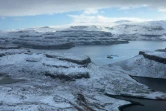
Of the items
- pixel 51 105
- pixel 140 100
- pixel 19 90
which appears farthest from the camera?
pixel 140 100

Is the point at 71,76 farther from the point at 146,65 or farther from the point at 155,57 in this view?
the point at 155,57

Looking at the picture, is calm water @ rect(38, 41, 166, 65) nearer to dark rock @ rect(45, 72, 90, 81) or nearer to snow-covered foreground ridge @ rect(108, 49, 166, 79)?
snow-covered foreground ridge @ rect(108, 49, 166, 79)

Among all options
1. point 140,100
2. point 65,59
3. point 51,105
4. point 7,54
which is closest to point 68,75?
point 65,59

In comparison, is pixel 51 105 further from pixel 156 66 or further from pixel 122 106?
pixel 156 66

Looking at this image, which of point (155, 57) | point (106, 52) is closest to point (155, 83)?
point (155, 57)

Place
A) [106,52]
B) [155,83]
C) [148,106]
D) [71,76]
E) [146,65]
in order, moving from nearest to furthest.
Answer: [148,106] < [71,76] < [155,83] < [146,65] < [106,52]

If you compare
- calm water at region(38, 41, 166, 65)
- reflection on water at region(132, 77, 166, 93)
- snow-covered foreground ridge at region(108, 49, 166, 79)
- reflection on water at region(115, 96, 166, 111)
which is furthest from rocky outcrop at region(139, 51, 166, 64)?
reflection on water at region(115, 96, 166, 111)
